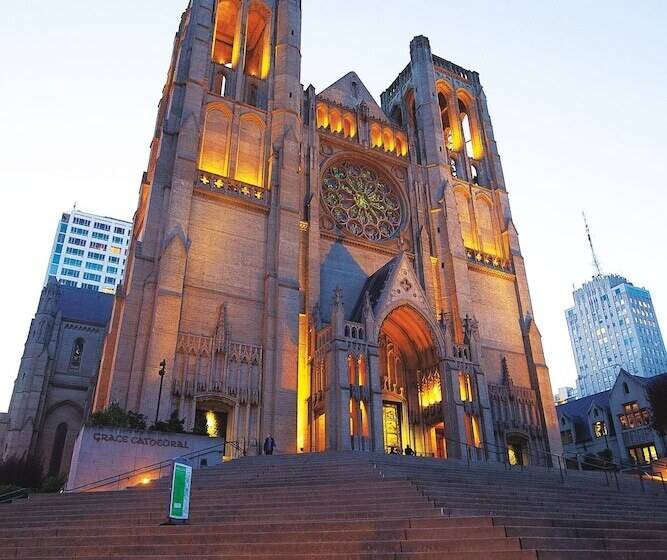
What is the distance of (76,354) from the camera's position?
155ft

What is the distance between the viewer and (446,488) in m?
13.6

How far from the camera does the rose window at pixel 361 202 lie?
35594mm

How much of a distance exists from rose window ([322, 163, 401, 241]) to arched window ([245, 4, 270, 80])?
915cm

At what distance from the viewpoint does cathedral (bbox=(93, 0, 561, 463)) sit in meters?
26.0

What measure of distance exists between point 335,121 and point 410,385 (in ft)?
62.4

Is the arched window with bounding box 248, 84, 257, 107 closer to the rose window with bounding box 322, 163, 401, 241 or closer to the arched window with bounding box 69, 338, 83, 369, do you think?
the rose window with bounding box 322, 163, 401, 241

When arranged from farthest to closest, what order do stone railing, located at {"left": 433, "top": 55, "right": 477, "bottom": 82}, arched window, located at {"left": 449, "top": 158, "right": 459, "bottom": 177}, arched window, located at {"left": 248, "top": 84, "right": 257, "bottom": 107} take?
stone railing, located at {"left": 433, "top": 55, "right": 477, "bottom": 82}, arched window, located at {"left": 449, "top": 158, "right": 459, "bottom": 177}, arched window, located at {"left": 248, "top": 84, "right": 257, "bottom": 107}

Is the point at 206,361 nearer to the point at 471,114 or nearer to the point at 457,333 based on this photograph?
the point at 457,333

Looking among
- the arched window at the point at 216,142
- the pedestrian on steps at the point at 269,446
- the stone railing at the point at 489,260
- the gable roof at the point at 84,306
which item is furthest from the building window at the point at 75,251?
the pedestrian on steps at the point at 269,446

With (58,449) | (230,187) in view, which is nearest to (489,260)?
(230,187)

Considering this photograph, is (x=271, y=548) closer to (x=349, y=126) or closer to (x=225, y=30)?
(x=349, y=126)

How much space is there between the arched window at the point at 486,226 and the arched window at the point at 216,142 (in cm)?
1853

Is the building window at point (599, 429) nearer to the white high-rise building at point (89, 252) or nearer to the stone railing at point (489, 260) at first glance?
the stone railing at point (489, 260)

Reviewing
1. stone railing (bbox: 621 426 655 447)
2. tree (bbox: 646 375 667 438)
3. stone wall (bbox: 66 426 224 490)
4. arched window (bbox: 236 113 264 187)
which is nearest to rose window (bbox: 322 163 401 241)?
arched window (bbox: 236 113 264 187)
